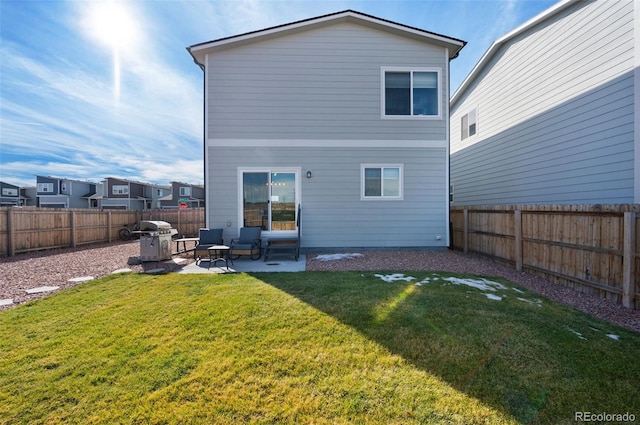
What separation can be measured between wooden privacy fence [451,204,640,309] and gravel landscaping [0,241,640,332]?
8.6 inches

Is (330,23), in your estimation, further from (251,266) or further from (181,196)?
(181,196)

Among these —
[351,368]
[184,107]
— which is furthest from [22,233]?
[351,368]

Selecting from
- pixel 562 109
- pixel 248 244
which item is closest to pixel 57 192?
pixel 248 244

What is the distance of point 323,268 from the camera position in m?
6.12

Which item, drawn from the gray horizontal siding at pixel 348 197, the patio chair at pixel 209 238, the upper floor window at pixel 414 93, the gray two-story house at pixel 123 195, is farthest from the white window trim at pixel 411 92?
the gray two-story house at pixel 123 195

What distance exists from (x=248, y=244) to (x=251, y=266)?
0.98 m

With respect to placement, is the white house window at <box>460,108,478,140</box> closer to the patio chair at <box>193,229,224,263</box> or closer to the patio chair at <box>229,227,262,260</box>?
the patio chair at <box>229,227,262,260</box>

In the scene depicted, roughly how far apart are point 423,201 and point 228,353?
23.2 feet

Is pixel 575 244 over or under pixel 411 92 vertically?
under

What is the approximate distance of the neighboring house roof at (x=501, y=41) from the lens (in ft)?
24.3

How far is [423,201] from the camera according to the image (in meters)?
8.10

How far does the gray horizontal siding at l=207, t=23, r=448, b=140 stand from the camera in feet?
25.9

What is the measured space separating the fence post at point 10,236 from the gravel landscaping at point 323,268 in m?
0.28

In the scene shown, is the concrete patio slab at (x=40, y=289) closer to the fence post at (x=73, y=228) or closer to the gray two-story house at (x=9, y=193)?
the fence post at (x=73, y=228)
